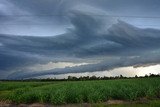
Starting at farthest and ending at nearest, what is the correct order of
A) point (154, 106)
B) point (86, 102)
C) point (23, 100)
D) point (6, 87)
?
1. point (6, 87)
2. point (23, 100)
3. point (86, 102)
4. point (154, 106)

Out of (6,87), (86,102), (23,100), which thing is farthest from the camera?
(6,87)

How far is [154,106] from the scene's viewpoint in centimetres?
3475

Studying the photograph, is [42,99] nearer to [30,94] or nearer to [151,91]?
[30,94]

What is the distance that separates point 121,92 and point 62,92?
745 cm

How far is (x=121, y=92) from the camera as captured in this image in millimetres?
41938

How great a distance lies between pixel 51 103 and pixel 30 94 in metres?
4.68

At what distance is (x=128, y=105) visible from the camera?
3622 centimetres

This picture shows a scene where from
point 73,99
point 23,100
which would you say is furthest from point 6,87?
point 73,99

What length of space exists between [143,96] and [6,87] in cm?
4093

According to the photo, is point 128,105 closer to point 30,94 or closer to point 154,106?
point 154,106

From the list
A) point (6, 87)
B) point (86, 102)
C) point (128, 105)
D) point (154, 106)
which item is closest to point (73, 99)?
point (86, 102)

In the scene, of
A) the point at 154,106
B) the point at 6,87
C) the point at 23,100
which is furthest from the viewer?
the point at 6,87

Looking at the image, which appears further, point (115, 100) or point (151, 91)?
point (151, 91)

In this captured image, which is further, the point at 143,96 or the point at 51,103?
the point at 143,96
